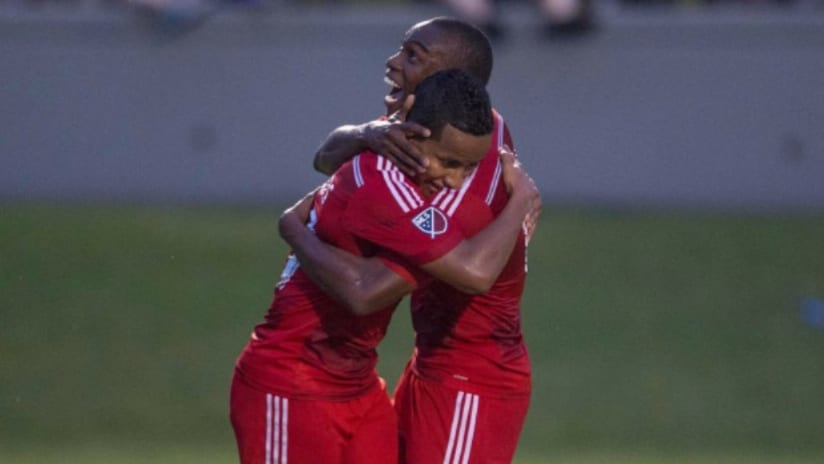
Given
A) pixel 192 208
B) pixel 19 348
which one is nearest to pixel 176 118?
pixel 192 208

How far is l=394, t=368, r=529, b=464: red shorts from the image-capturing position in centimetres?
534

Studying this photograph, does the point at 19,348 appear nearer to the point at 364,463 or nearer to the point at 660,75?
the point at 660,75

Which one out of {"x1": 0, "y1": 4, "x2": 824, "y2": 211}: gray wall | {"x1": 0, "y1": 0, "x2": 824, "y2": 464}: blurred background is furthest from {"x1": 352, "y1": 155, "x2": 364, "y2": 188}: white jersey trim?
{"x1": 0, "y1": 4, "x2": 824, "y2": 211}: gray wall

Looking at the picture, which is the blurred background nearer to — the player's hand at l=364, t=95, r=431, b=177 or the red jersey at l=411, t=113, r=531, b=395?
the red jersey at l=411, t=113, r=531, b=395

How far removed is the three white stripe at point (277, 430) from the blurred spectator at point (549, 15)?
10.4 metres

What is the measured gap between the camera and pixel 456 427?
5363 mm

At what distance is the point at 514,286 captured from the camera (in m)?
5.46

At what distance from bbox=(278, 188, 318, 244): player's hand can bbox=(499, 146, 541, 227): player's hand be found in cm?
64

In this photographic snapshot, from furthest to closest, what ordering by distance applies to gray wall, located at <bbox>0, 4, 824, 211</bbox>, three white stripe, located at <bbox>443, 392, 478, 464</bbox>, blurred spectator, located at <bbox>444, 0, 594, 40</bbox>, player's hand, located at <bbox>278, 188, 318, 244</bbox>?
gray wall, located at <bbox>0, 4, 824, 211</bbox> < blurred spectator, located at <bbox>444, 0, 594, 40</bbox> < three white stripe, located at <bbox>443, 392, 478, 464</bbox> < player's hand, located at <bbox>278, 188, 318, 244</bbox>

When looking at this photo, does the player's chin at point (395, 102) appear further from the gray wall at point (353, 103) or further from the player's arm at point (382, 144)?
the gray wall at point (353, 103)

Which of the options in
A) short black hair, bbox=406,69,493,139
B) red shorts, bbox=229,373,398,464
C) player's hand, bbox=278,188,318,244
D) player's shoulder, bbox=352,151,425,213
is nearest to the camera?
short black hair, bbox=406,69,493,139

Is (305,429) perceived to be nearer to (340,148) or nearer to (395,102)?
(340,148)

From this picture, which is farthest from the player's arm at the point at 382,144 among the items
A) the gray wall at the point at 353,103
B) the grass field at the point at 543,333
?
the gray wall at the point at 353,103

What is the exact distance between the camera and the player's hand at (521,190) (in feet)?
17.0
